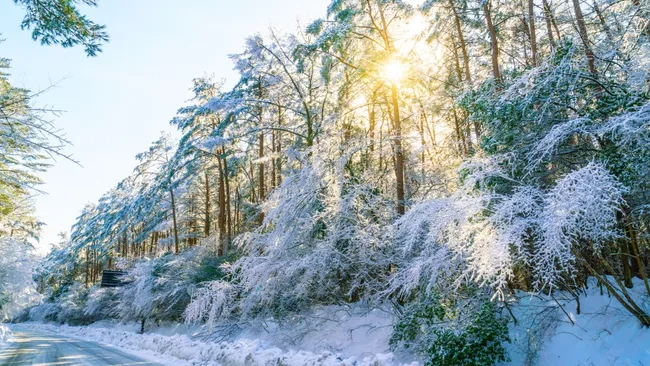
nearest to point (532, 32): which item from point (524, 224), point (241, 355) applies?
point (524, 224)

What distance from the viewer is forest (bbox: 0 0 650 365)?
203 inches

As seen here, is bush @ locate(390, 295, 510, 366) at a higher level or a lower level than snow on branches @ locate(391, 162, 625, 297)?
lower

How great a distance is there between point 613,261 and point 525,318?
1855 mm

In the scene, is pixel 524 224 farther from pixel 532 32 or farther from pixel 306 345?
pixel 532 32

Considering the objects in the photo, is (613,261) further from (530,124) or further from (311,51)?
(311,51)

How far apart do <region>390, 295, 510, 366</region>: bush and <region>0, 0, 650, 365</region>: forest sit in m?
0.03

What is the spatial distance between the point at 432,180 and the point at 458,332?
6.59 m

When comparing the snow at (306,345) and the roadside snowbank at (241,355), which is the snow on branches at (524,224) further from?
the snow at (306,345)

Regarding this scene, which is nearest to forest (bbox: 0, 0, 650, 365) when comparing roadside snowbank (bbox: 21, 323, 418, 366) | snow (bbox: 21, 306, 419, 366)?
snow (bbox: 21, 306, 419, 366)

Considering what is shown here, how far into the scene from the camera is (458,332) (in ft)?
18.9

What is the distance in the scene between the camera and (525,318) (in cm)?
649

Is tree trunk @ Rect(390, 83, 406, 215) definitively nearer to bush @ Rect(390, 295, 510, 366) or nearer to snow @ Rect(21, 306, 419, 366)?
snow @ Rect(21, 306, 419, 366)

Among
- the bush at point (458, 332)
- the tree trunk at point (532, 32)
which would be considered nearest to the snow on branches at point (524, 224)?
the bush at point (458, 332)

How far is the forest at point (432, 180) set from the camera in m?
5.15
